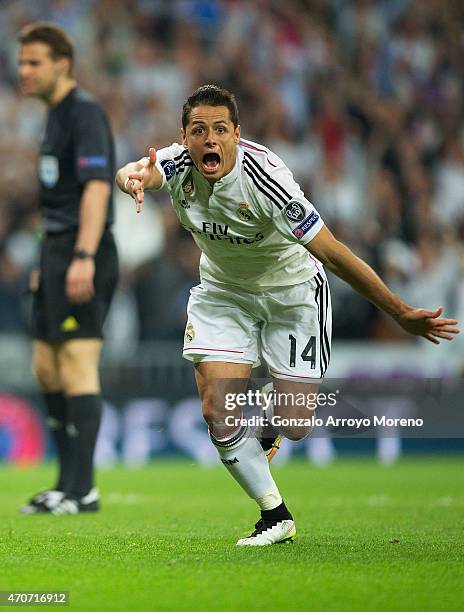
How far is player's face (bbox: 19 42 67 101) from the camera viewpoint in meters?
A: 7.45

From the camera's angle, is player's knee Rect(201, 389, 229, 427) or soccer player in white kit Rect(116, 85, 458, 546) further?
player's knee Rect(201, 389, 229, 427)

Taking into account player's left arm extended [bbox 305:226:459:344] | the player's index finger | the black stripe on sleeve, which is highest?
the player's index finger

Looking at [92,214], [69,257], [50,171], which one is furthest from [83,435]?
[50,171]

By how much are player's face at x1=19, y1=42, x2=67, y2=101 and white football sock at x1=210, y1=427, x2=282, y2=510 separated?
2988 mm

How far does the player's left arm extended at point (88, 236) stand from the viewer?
6934mm

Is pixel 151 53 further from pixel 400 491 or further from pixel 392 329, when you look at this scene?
pixel 400 491

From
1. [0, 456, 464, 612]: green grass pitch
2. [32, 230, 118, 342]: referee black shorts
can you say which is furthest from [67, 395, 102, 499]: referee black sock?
[32, 230, 118, 342]: referee black shorts

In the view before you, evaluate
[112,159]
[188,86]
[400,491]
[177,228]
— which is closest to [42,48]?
[112,159]

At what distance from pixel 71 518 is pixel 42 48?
9.45 feet

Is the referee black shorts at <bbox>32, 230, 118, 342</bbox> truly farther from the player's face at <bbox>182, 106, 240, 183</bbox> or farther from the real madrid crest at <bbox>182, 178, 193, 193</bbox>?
the player's face at <bbox>182, 106, 240, 183</bbox>

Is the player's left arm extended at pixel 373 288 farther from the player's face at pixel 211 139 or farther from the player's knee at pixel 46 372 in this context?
the player's knee at pixel 46 372

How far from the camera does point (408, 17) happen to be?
16.1 meters

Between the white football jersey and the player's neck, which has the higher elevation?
the player's neck

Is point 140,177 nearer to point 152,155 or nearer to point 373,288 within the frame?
point 152,155
